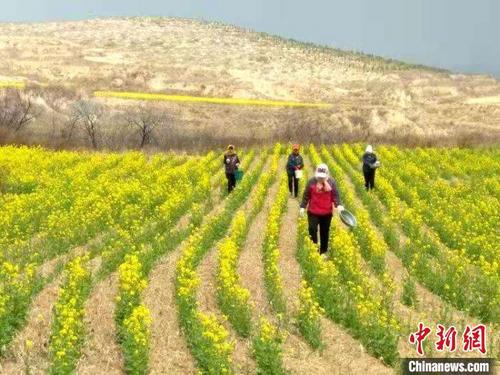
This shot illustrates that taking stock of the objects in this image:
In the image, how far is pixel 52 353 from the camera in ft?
30.6

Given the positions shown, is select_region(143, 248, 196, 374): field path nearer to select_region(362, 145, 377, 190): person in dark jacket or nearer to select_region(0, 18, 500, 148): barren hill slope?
select_region(362, 145, 377, 190): person in dark jacket

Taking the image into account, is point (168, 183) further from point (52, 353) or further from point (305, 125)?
point (305, 125)

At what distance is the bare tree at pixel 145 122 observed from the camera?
54.3 meters

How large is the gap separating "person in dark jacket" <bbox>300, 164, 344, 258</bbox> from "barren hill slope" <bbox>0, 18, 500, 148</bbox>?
3685cm

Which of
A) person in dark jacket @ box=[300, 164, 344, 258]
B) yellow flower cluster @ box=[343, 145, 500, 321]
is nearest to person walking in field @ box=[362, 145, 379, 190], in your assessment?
yellow flower cluster @ box=[343, 145, 500, 321]

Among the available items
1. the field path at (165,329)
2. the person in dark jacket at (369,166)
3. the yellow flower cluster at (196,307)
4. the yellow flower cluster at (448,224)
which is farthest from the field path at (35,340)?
the person in dark jacket at (369,166)

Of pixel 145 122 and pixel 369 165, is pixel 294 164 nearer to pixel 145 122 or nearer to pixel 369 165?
pixel 369 165

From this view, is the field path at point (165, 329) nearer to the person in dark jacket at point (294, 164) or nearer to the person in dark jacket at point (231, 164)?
the person in dark jacket at point (294, 164)

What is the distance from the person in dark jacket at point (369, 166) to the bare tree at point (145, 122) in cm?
2937

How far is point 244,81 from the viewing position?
10331 centimetres

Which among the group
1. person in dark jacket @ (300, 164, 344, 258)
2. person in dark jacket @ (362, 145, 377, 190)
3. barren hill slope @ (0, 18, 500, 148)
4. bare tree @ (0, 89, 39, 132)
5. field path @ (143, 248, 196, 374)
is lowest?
barren hill slope @ (0, 18, 500, 148)

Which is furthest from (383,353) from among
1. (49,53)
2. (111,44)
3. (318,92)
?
(111,44)

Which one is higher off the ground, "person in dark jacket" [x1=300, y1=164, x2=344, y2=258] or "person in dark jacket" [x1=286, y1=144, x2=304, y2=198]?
"person in dark jacket" [x1=300, y1=164, x2=344, y2=258]

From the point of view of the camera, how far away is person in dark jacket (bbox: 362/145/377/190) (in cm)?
2516
